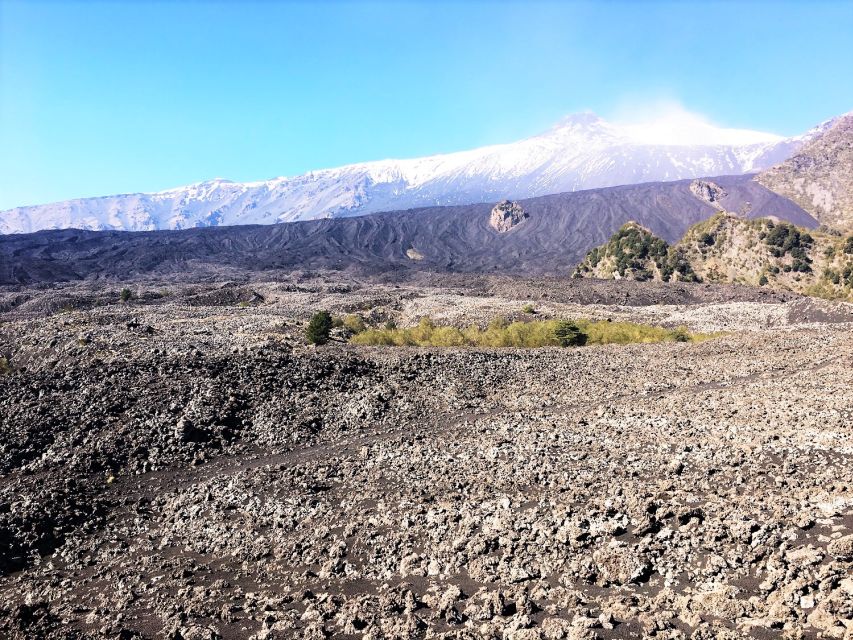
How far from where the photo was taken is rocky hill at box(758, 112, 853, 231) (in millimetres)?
119062

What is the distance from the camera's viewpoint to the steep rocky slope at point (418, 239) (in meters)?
106

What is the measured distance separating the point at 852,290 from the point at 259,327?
4693 centimetres

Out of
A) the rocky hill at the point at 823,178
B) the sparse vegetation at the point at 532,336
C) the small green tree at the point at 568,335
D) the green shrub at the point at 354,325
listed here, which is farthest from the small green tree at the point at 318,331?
the rocky hill at the point at 823,178

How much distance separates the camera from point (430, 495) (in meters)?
11.6

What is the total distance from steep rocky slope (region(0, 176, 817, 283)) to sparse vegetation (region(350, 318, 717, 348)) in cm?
6150

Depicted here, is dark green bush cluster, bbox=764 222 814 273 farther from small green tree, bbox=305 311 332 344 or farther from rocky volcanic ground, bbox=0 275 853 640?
small green tree, bbox=305 311 332 344

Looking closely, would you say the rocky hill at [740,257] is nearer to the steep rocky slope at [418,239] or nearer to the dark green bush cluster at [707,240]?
the dark green bush cluster at [707,240]

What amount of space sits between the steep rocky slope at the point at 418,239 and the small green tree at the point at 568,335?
64.2m

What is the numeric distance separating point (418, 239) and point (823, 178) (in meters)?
92.5

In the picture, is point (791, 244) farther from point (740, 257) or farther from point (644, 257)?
point (644, 257)

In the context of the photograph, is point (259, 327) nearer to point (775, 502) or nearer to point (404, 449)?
point (404, 449)

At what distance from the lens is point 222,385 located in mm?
19188

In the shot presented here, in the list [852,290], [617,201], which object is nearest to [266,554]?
[852,290]

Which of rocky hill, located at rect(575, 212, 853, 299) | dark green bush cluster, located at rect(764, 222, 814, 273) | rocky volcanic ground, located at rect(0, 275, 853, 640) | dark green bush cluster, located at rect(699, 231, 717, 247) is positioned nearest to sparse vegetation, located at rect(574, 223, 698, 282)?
rocky hill, located at rect(575, 212, 853, 299)
